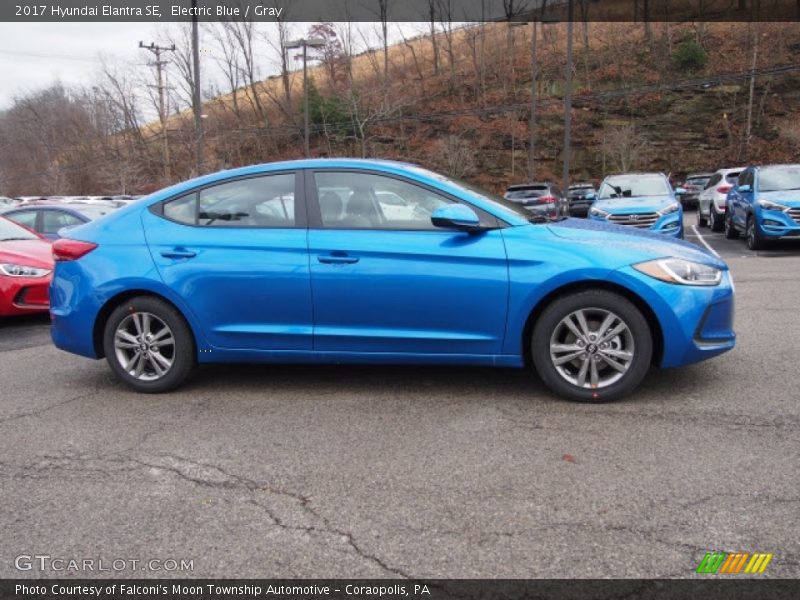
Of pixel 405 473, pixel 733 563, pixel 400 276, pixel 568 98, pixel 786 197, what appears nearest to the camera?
pixel 733 563

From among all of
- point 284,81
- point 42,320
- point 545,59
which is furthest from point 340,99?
point 42,320

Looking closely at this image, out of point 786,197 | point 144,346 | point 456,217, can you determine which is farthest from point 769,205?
point 144,346

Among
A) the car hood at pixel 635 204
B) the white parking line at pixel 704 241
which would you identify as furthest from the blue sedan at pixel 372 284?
the white parking line at pixel 704 241

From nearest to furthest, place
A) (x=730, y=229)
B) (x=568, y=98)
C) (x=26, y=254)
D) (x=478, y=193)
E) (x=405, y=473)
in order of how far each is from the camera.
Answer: (x=405, y=473), (x=478, y=193), (x=26, y=254), (x=730, y=229), (x=568, y=98)

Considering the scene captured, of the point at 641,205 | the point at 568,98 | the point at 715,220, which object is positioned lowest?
the point at 715,220

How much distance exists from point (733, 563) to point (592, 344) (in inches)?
72.1

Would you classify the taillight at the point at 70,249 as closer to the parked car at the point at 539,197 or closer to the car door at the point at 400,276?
the car door at the point at 400,276

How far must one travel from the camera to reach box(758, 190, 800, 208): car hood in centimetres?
1196

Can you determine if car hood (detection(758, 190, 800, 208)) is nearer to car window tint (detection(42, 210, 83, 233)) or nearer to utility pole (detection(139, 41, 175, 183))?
car window tint (detection(42, 210, 83, 233))

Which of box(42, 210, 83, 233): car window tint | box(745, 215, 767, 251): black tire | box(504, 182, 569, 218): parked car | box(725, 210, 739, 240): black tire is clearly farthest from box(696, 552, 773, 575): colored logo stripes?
box(504, 182, 569, 218): parked car

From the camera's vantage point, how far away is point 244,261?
4.49m

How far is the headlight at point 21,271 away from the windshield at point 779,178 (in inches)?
480

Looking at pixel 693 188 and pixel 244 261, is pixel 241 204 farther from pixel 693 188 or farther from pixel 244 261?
pixel 693 188

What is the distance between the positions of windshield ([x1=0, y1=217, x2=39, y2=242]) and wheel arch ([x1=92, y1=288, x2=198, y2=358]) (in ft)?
14.4
